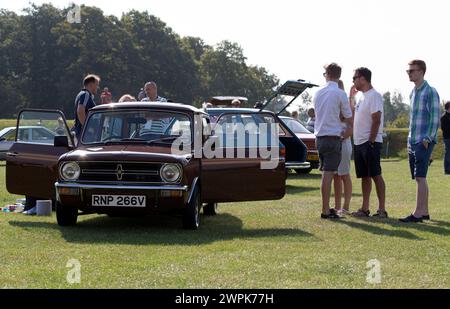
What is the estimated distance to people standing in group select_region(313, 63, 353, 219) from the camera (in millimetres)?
11047

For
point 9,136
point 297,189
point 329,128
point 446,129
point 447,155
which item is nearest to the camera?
point 329,128

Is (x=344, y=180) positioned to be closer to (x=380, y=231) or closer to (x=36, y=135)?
(x=380, y=231)

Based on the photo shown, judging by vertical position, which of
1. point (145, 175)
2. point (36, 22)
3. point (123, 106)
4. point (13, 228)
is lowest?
point (13, 228)

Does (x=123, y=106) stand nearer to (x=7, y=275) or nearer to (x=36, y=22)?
(x=7, y=275)

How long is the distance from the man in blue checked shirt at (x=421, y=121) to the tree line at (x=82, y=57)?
7736 centimetres

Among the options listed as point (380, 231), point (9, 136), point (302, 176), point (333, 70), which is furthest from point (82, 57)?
point (380, 231)

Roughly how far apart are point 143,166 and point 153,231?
0.86 m

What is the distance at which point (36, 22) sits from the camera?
3625 inches

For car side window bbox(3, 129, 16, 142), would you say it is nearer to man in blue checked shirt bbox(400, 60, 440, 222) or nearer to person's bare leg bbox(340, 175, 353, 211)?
person's bare leg bbox(340, 175, 353, 211)

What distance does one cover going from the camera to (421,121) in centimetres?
1070

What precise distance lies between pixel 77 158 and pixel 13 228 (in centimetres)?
123

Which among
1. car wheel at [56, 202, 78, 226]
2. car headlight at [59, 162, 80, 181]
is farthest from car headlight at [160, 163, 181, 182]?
car wheel at [56, 202, 78, 226]

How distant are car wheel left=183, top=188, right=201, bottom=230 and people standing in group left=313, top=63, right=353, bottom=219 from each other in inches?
78.8
